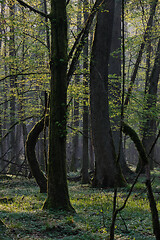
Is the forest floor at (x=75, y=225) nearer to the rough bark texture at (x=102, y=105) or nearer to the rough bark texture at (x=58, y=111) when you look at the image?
the rough bark texture at (x=58, y=111)

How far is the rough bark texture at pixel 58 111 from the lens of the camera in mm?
6930

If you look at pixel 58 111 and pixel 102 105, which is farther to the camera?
pixel 102 105

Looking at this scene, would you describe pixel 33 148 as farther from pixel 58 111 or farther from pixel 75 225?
pixel 75 225

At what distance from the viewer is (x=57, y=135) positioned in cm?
702

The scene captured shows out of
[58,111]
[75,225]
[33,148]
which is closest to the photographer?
[75,225]

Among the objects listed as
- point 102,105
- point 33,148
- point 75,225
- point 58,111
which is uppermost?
point 102,105

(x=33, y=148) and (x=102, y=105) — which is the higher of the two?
(x=102, y=105)

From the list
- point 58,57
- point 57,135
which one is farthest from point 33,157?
point 58,57

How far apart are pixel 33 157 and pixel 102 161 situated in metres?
3.56

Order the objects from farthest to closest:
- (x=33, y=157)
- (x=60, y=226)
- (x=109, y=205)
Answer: (x=33, y=157)
(x=109, y=205)
(x=60, y=226)

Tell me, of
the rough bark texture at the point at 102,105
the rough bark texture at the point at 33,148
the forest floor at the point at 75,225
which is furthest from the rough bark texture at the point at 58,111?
the rough bark texture at the point at 102,105

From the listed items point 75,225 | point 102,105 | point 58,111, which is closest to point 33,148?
point 58,111

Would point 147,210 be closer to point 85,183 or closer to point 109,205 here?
point 109,205

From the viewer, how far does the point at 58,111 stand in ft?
23.2
